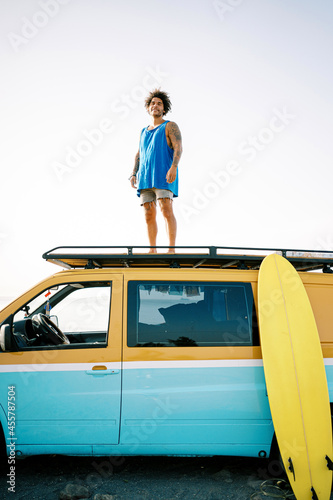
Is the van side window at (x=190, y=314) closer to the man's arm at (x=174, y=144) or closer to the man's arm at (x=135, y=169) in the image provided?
the man's arm at (x=174, y=144)

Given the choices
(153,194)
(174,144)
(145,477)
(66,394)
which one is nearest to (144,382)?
(66,394)

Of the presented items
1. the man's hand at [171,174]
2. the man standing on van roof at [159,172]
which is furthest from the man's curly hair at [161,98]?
the man's hand at [171,174]

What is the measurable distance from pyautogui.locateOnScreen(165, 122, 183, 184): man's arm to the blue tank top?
2.4 inches

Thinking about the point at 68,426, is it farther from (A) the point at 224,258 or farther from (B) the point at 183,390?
(A) the point at 224,258

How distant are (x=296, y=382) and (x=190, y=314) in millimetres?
1008

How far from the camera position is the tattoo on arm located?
13.0ft

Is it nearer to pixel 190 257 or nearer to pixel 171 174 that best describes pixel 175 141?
pixel 171 174

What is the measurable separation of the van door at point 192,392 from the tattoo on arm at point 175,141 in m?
1.99

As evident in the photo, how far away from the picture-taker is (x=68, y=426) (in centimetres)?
271

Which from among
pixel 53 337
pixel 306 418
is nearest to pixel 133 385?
pixel 53 337

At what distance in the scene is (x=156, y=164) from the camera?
402 centimetres

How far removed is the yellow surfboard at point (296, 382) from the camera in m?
2.63

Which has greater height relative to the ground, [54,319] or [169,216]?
[169,216]

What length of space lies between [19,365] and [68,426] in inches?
24.5
